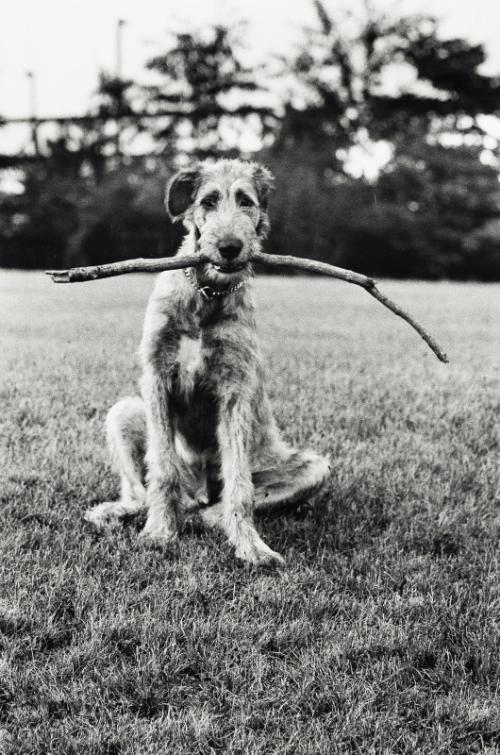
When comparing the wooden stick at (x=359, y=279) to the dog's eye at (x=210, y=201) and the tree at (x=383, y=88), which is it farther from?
the tree at (x=383, y=88)

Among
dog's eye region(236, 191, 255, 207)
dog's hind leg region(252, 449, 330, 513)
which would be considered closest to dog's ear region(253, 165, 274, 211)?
dog's eye region(236, 191, 255, 207)

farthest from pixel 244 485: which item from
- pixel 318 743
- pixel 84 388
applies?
pixel 84 388

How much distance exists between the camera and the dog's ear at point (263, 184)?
4.67 meters

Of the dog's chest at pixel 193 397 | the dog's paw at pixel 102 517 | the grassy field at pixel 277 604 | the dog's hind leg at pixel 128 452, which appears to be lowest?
the grassy field at pixel 277 604

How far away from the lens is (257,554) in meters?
3.68

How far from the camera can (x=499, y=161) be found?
33281mm

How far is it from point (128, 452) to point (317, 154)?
28.7m

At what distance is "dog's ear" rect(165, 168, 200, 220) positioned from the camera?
4.48 metres

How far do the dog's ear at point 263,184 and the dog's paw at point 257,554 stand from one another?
7.18 ft

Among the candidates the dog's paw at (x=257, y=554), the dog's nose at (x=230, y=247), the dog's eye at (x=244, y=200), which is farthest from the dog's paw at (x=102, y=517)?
the dog's eye at (x=244, y=200)

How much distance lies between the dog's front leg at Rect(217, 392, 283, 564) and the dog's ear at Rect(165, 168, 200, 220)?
1.26m

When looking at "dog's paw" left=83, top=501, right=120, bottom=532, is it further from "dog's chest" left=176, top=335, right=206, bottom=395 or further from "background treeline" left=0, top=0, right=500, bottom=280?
"background treeline" left=0, top=0, right=500, bottom=280

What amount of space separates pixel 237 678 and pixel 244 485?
4.97 feet

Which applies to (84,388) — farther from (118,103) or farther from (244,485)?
(118,103)
